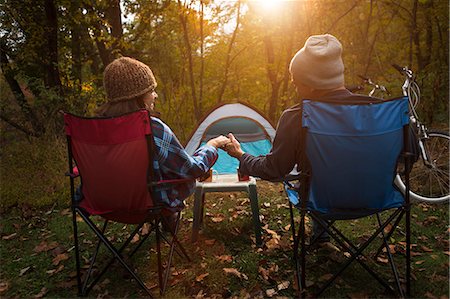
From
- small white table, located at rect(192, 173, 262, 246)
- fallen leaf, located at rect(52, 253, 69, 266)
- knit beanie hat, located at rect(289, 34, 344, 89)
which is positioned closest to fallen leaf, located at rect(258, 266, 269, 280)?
small white table, located at rect(192, 173, 262, 246)

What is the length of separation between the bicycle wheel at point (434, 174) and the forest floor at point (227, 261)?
15cm

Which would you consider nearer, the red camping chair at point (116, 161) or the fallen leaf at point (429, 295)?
the red camping chair at point (116, 161)

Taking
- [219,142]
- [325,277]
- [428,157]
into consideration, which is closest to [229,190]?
[219,142]

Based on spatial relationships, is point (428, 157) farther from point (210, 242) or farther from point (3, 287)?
point (3, 287)

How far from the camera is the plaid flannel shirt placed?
2037mm

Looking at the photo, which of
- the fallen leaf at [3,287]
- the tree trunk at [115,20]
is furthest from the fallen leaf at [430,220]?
the tree trunk at [115,20]

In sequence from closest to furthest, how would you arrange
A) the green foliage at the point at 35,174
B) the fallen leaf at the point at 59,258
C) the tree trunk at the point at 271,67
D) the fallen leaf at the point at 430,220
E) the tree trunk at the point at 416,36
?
the fallen leaf at the point at 59,258 → the fallen leaf at the point at 430,220 → the green foliage at the point at 35,174 → the tree trunk at the point at 416,36 → the tree trunk at the point at 271,67

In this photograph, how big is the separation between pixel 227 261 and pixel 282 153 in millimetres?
1024

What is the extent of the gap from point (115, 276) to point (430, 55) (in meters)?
6.62

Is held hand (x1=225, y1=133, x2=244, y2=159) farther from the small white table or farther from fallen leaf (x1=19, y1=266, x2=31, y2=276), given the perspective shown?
fallen leaf (x1=19, y1=266, x2=31, y2=276)

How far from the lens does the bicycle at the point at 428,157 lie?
3.51m

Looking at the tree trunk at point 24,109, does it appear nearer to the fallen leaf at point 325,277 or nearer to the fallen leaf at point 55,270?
the fallen leaf at point 55,270

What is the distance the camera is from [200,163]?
215cm

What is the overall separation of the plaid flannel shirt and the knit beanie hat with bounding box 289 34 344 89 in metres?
0.76
